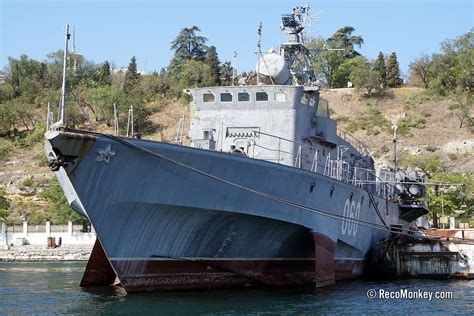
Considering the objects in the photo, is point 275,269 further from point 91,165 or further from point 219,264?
point 91,165

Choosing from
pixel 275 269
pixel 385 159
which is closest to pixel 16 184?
pixel 385 159

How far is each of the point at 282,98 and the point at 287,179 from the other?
378 cm

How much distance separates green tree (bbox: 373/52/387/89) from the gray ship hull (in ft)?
248

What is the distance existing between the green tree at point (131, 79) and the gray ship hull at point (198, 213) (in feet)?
268

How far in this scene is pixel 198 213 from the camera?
74.4 ft

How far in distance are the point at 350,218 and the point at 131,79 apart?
84401 millimetres

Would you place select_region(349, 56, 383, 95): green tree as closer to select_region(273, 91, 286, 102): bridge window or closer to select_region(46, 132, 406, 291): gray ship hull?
select_region(273, 91, 286, 102): bridge window

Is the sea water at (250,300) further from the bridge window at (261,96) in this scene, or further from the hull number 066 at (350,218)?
the bridge window at (261,96)

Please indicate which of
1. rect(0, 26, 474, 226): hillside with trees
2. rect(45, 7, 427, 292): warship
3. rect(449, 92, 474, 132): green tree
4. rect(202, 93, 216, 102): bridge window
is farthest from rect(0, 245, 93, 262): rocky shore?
rect(449, 92, 474, 132): green tree

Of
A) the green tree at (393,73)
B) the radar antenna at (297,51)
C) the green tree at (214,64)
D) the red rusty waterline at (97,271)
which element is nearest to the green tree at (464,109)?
the green tree at (393,73)

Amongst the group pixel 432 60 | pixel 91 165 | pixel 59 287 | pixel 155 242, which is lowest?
pixel 59 287

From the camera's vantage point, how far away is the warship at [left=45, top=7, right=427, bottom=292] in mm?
21609

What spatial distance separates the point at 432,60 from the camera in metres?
103

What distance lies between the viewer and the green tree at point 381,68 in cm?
10046
